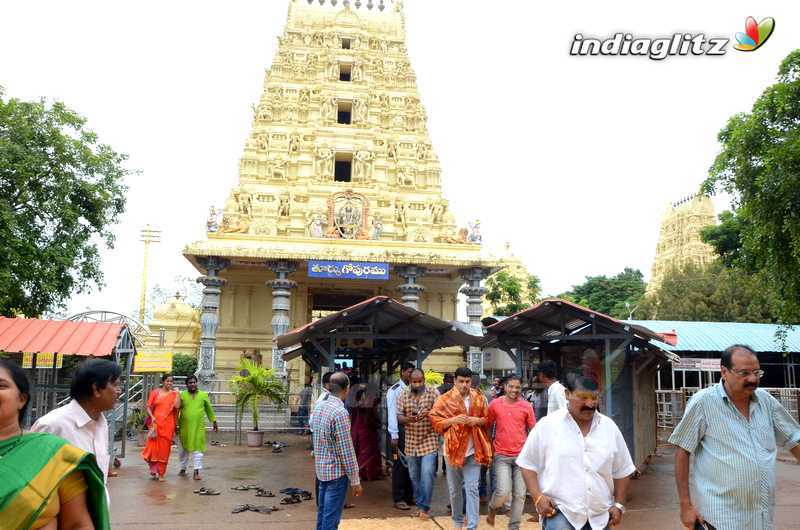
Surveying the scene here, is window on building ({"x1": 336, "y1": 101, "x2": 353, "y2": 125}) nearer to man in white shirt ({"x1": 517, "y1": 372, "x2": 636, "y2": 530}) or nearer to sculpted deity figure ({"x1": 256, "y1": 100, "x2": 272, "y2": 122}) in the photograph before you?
sculpted deity figure ({"x1": 256, "y1": 100, "x2": 272, "y2": 122})

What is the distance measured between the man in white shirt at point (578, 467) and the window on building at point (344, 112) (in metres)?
24.6

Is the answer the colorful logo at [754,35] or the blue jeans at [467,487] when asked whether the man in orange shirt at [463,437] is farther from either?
the colorful logo at [754,35]

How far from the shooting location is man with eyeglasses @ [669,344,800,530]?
3184 mm

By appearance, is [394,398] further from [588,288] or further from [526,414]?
[588,288]

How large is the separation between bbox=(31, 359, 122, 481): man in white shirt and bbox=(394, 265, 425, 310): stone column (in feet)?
60.8

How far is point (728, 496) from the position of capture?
321 centimetres

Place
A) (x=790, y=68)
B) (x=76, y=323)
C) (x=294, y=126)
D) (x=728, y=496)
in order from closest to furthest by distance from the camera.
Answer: (x=728, y=496) < (x=76, y=323) < (x=790, y=68) < (x=294, y=126)

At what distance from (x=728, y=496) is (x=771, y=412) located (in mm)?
563

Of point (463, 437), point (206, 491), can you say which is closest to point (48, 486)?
point (463, 437)

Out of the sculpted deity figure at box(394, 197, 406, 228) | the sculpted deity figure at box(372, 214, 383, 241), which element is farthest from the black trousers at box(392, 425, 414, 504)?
the sculpted deity figure at box(394, 197, 406, 228)

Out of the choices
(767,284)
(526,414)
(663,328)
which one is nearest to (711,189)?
(767,284)

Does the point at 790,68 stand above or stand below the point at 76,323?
above

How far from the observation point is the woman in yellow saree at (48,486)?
5.95 ft

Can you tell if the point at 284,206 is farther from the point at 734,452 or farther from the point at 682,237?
the point at 682,237
